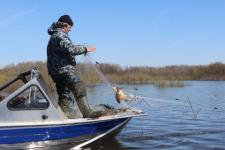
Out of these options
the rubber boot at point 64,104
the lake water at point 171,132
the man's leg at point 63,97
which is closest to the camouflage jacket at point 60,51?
the man's leg at point 63,97

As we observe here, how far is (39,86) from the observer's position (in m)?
9.33

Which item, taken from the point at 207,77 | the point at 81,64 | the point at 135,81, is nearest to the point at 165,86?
the point at 135,81

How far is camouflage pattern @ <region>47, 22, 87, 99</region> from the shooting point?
373 inches

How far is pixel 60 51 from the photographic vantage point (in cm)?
959

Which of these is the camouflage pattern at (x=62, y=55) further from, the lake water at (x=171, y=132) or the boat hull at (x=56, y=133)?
the lake water at (x=171, y=132)

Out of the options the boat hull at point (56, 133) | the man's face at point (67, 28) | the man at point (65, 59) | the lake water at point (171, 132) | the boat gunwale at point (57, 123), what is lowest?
the lake water at point (171, 132)

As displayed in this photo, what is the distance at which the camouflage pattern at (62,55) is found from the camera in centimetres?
948

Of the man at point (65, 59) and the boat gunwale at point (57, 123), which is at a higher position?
the man at point (65, 59)

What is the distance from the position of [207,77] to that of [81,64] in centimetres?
5397

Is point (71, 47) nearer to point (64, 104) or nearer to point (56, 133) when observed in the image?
point (64, 104)

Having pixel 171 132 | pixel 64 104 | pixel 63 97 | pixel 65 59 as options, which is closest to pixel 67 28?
pixel 65 59

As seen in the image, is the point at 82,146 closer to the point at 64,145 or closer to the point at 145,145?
the point at 64,145

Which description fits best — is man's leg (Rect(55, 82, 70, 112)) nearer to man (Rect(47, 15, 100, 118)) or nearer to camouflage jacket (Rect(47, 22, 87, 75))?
man (Rect(47, 15, 100, 118))

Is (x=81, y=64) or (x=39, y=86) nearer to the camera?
(x=39, y=86)
